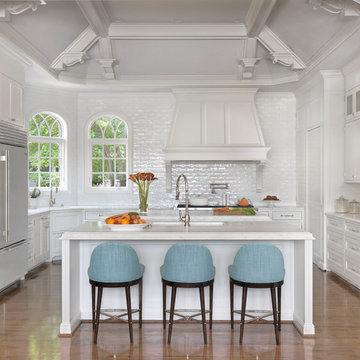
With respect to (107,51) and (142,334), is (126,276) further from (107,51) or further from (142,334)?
(107,51)

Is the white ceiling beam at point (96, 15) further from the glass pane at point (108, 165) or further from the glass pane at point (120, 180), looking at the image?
the glass pane at point (120, 180)

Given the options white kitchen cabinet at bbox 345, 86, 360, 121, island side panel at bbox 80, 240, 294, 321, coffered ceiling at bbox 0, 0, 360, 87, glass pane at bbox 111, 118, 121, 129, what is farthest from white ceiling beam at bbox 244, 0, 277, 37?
glass pane at bbox 111, 118, 121, 129

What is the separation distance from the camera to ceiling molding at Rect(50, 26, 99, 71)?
5.52 m

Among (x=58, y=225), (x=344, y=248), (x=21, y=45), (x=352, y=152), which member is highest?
(x=21, y=45)

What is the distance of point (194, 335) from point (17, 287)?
9.08 feet

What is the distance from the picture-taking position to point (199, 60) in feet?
20.6

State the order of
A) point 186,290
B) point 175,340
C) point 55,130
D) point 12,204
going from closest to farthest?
1. point 175,340
2. point 186,290
3. point 12,204
4. point 55,130

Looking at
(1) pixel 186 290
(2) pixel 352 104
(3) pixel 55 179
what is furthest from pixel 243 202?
(3) pixel 55 179

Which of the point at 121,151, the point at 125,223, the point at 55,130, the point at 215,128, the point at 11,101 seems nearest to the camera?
the point at 125,223

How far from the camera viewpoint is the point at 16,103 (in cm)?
513

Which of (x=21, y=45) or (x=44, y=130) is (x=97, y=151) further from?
(x=21, y=45)

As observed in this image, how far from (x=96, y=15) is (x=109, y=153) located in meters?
3.22

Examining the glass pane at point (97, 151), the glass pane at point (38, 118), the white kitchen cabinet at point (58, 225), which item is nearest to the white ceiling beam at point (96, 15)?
the glass pane at point (38, 118)

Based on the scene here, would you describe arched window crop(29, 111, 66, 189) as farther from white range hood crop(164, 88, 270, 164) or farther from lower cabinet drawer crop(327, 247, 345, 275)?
lower cabinet drawer crop(327, 247, 345, 275)
